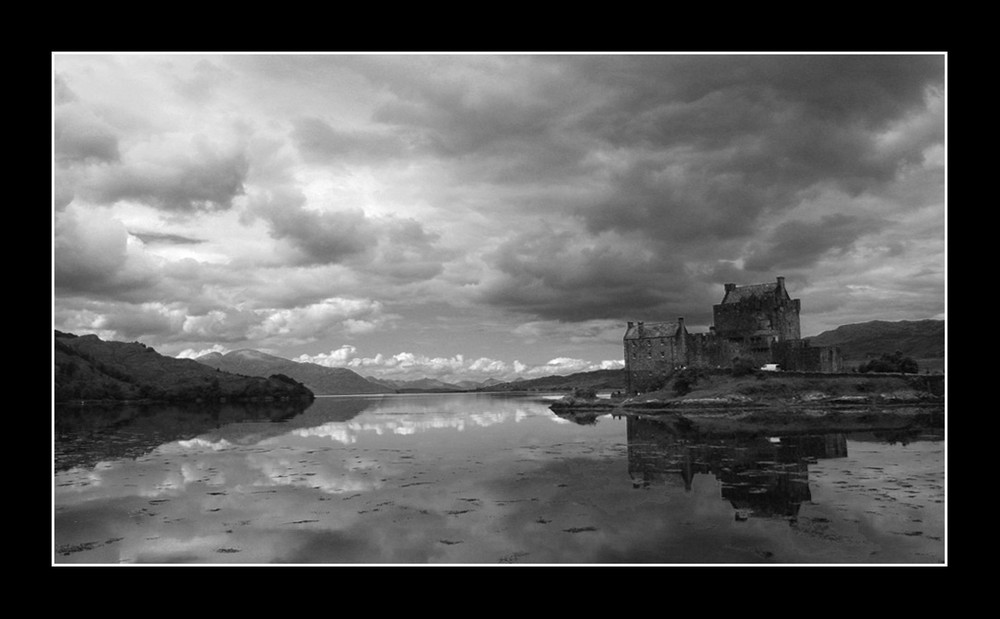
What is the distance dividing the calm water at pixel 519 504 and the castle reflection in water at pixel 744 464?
103 mm

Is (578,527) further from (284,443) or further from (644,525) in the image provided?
(284,443)

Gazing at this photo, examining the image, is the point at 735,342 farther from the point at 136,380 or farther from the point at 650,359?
the point at 136,380

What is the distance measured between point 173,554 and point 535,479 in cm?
1219

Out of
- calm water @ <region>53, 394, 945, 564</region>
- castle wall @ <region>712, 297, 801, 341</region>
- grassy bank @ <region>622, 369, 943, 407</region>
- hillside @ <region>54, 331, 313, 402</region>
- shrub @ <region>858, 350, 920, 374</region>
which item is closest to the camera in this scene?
calm water @ <region>53, 394, 945, 564</region>

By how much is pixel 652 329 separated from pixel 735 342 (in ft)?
33.9

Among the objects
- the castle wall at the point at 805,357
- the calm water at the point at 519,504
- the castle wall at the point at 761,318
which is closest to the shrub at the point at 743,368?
the castle wall at the point at 805,357

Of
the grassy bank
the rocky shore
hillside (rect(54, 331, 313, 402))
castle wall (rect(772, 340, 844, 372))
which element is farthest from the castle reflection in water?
hillside (rect(54, 331, 313, 402))

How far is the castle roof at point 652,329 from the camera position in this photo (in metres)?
70.1

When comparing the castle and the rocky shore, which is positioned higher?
the castle

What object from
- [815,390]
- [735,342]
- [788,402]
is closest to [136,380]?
[735,342]

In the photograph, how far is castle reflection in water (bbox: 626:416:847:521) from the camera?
17453 mm

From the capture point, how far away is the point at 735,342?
64.0 meters

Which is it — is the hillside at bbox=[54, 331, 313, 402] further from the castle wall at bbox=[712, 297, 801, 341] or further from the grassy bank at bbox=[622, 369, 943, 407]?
the grassy bank at bbox=[622, 369, 943, 407]

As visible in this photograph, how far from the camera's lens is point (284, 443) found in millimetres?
37438
